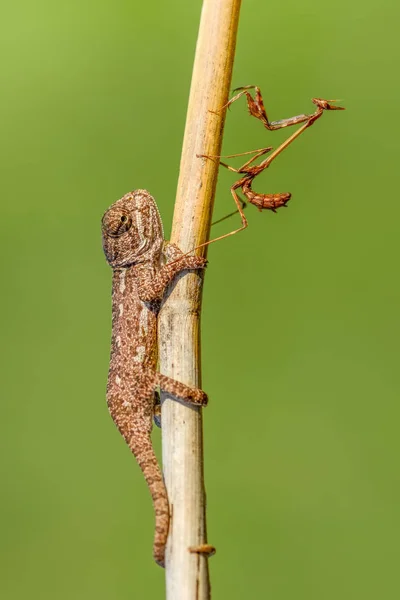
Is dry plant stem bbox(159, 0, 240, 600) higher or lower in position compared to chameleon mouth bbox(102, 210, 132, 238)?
lower

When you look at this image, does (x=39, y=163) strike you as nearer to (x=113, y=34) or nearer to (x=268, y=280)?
(x=113, y=34)

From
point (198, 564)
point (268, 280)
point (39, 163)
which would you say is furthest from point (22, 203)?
point (198, 564)

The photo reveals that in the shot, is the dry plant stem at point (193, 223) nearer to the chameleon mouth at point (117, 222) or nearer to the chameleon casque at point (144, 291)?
the chameleon casque at point (144, 291)

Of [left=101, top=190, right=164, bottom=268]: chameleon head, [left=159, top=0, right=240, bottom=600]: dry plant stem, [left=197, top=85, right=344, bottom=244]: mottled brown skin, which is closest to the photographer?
[left=159, top=0, right=240, bottom=600]: dry plant stem

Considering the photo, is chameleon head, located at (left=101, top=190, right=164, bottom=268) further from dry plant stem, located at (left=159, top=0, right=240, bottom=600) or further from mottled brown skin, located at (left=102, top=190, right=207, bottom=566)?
dry plant stem, located at (left=159, top=0, right=240, bottom=600)

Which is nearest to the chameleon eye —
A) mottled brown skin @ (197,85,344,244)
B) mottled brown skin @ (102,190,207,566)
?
mottled brown skin @ (102,190,207,566)

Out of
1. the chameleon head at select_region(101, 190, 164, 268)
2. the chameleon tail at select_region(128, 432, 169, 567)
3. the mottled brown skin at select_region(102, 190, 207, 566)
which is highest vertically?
the chameleon head at select_region(101, 190, 164, 268)

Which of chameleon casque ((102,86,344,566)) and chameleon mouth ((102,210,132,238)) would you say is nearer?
chameleon casque ((102,86,344,566))

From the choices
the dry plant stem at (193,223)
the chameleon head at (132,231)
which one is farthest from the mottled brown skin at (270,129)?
the chameleon head at (132,231)
